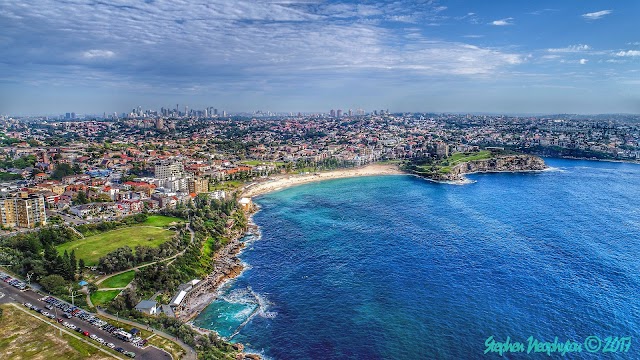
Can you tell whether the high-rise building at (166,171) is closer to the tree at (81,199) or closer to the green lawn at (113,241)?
the tree at (81,199)

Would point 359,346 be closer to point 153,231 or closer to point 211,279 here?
point 211,279

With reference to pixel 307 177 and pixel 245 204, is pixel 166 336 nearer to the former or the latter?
pixel 245 204

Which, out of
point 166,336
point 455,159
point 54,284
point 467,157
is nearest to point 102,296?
point 54,284

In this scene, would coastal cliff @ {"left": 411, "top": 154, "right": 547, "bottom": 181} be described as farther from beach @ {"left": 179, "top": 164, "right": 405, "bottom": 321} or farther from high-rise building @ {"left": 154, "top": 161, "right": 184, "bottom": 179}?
high-rise building @ {"left": 154, "top": 161, "right": 184, "bottom": 179}

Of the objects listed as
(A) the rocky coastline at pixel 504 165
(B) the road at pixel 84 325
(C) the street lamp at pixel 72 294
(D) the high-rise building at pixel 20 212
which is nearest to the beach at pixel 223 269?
(B) the road at pixel 84 325

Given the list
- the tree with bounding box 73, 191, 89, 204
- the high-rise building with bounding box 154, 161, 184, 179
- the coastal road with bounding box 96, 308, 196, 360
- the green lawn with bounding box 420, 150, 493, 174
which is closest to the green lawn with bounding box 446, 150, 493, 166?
the green lawn with bounding box 420, 150, 493, 174

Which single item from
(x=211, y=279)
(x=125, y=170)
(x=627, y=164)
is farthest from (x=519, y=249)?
(x=627, y=164)

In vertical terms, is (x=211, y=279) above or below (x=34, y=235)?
below
